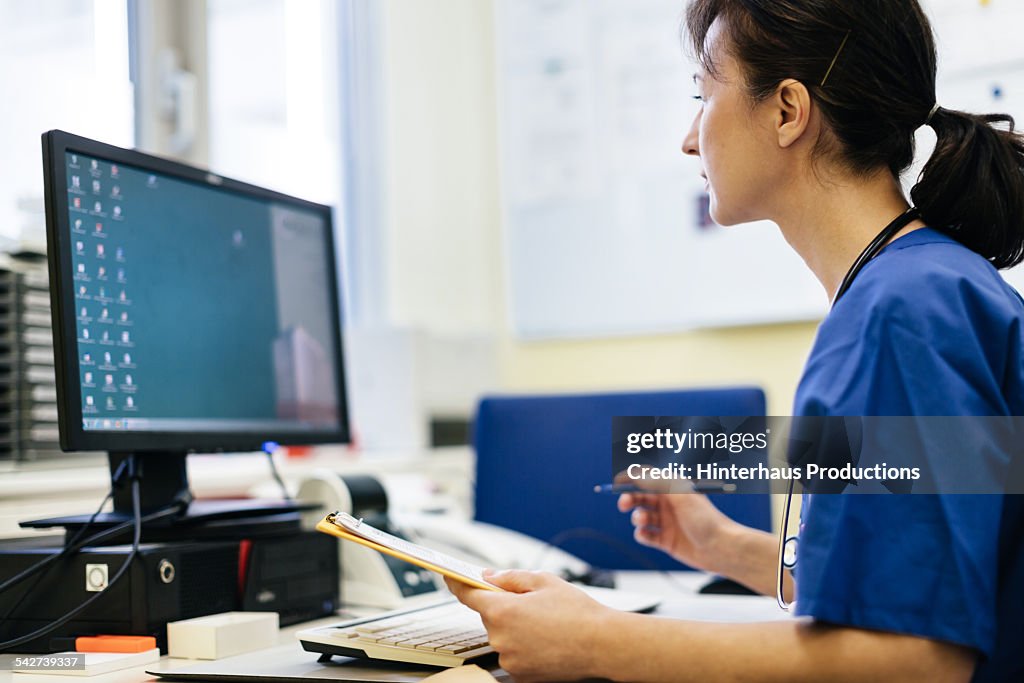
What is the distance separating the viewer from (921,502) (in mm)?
756

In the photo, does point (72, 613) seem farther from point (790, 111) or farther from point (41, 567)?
point (790, 111)

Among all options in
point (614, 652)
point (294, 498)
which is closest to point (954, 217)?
point (614, 652)

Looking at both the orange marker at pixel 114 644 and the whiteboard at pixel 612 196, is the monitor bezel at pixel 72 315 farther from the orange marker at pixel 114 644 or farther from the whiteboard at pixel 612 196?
the whiteboard at pixel 612 196

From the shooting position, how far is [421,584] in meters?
1.41

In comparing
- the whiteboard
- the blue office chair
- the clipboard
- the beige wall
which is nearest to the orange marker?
the clipboard

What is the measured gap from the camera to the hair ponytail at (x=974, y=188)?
3.14 feet

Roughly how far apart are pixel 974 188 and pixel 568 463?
1062 mm

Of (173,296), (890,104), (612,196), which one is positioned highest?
(612,196)

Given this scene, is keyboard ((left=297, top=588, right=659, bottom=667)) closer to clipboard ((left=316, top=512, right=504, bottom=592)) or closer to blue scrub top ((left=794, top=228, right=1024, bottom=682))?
clipboard ((left=316, top=512, right=504, bottom=592))

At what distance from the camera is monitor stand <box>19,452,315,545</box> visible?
3.76ft

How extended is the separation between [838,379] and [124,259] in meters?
0.79

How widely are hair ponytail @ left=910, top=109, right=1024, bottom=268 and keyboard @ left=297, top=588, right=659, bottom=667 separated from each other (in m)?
0.60

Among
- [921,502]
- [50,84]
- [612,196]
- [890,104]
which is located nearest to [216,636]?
[921,502]

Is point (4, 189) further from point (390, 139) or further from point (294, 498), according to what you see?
point (390, 139)
